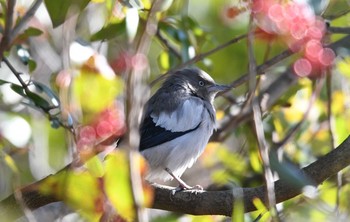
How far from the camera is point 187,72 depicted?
21.5 feet

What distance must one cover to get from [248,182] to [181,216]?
0.85 metres

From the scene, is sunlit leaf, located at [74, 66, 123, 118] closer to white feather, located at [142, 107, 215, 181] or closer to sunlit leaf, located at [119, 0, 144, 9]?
sunlit leaf, located at [119, 0, 144, 9]

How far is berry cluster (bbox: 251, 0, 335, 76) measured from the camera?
4240mm

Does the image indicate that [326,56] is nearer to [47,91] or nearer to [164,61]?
[164,61]

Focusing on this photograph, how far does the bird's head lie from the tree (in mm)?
144

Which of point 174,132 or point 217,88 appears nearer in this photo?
point 174,132

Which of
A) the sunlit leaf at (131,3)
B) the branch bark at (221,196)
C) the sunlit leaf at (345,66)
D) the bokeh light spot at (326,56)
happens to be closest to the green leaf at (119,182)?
the branch bark at (221,196)

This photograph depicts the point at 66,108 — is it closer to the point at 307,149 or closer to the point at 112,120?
the point at 112,120

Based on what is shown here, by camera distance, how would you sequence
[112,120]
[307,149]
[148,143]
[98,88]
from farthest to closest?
[307,149] < [148,143] < [112,120] < [98,88]

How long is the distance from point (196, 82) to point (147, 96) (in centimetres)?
326

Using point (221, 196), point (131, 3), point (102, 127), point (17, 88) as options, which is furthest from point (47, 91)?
point (221, 196)

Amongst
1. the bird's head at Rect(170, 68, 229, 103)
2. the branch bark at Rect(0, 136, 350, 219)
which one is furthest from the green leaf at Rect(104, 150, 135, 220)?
the bird's head at Rect(170, 68, 229, 103)

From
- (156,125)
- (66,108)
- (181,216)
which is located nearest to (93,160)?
(66,108)

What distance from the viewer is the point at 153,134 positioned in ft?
19.0
